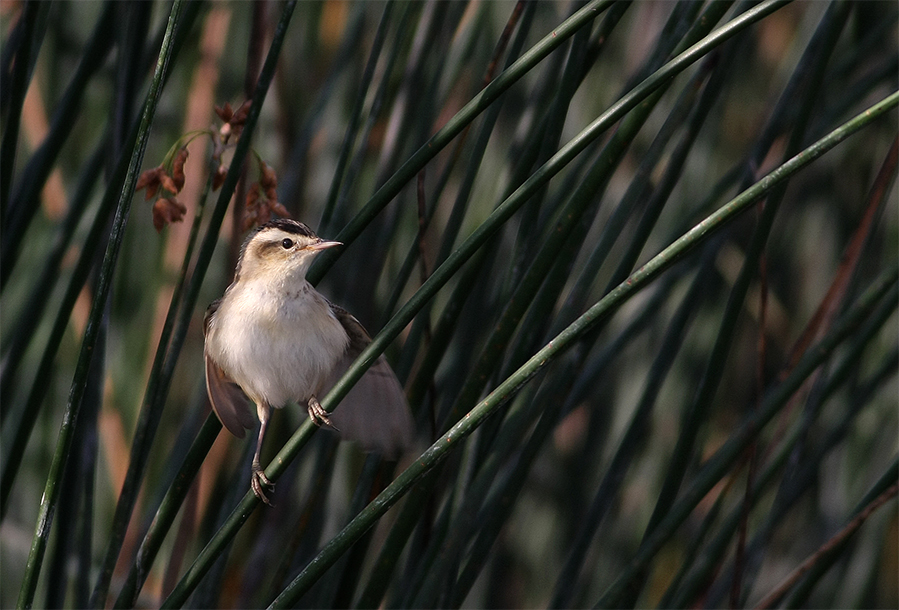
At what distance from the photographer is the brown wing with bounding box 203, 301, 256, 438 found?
124 centimetres

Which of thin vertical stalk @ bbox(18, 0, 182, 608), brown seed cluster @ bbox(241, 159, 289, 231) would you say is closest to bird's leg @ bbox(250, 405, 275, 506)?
thin vertical stalk @ bbox(18, 0, 182, 608)

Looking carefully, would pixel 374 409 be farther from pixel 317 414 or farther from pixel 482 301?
pixel 482 301

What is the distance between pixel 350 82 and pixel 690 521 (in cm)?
134

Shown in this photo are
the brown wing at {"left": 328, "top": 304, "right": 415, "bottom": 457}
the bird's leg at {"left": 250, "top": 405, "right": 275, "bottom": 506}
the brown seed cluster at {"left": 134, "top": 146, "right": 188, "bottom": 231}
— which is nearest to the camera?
the bird's leg at {"left": 250, "top": 405, "right": 275, "bottom": 506}

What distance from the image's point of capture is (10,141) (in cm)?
108

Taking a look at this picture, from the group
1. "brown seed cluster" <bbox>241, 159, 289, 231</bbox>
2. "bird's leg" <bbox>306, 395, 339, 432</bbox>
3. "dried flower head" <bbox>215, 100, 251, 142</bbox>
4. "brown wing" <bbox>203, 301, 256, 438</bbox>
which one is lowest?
"brown wing" <bbox>203, 301, 256, 438</bbox>

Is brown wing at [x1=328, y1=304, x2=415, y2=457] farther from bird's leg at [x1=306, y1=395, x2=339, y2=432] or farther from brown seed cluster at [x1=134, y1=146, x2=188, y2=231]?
brown seed cluster at [x1=134, y1=146, x2=188, y2=231]

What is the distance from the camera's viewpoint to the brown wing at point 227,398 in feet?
4.07

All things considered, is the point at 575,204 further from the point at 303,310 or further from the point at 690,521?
the point at 690,521

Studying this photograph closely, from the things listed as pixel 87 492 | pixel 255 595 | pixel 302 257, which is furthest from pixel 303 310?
pixel 255 595

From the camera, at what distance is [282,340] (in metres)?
1.18

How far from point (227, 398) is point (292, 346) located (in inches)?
9.9

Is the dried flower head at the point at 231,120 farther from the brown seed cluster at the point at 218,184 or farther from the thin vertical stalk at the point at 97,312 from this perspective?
the thin vertical stalk at the point at 97,312

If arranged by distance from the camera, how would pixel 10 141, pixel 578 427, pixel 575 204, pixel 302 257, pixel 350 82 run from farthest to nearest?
pixel 578 427, pixel 350 82, pixel 302 257, pixel 10 141, pixel 575 204
